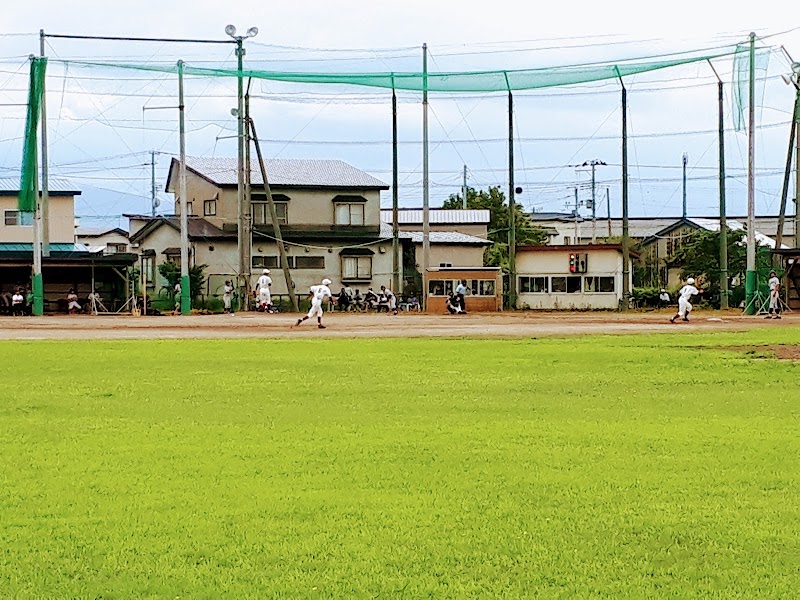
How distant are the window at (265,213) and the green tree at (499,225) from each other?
10.3m

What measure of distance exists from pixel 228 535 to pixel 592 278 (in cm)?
4571

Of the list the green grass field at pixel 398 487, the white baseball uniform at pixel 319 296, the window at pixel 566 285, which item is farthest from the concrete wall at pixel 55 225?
the green grass field at pixel 398 487

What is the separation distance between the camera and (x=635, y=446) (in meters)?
10.1

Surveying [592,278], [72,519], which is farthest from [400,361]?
[592,278]

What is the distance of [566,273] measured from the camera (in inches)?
2040

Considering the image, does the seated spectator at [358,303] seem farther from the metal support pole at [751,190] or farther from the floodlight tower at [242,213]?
the metal support pole at [751,190]

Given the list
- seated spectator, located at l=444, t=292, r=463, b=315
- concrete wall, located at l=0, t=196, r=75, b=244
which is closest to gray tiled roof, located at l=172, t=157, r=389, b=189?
concrete wall, located at l=0, t=196, r=75, b=244

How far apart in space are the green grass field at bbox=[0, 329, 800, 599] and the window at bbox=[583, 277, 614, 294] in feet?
115

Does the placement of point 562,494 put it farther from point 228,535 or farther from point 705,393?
point 705,393

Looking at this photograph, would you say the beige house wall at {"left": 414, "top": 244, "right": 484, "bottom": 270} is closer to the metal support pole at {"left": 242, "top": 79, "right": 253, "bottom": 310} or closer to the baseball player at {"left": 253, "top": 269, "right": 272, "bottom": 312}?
the metal support pole at {"left": 242, "top": 79, "right": 253, "bottom": 310}

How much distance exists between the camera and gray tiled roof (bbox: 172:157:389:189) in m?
56.5

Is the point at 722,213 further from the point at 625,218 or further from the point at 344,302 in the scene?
the point at 344,302

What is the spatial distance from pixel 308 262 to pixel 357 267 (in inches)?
89.9

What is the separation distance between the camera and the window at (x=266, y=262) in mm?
55281
